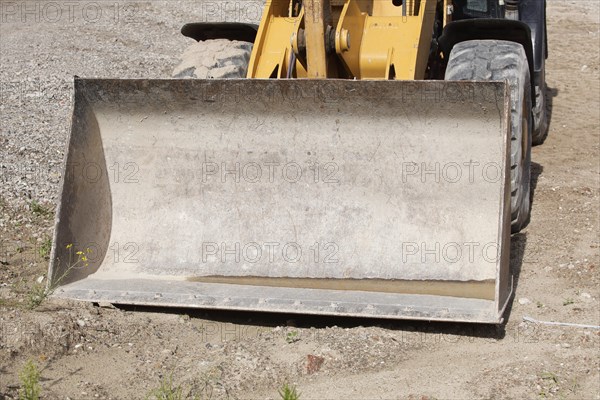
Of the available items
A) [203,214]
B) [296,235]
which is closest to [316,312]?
[296,235]

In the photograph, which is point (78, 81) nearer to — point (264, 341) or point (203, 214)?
point (203, 214)

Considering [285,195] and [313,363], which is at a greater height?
[285,195]

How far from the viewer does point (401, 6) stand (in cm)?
619

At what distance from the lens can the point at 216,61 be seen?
21.7 feet

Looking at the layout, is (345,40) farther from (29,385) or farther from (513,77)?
(29,385)

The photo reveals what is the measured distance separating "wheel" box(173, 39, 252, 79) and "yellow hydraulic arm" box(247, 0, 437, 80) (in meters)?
0.49

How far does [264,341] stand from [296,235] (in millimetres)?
772

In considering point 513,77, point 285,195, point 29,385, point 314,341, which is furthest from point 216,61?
point 29,385

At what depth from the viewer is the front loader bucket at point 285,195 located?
16.4 feet

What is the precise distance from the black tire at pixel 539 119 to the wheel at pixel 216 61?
2443 millimetres

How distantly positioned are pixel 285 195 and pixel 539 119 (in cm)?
344

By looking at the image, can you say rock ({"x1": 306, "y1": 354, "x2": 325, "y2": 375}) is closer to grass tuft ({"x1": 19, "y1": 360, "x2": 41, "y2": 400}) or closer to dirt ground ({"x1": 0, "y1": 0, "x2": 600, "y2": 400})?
dirt ground ({"x1": 0, "y1": 0, "x2": 600, "y2": 400})

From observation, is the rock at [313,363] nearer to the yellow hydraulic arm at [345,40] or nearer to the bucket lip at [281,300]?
the bucket lip at [281,300]

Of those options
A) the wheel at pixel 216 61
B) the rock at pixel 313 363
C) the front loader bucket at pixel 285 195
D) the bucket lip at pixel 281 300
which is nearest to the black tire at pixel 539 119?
the wheel at pixel 216 61
